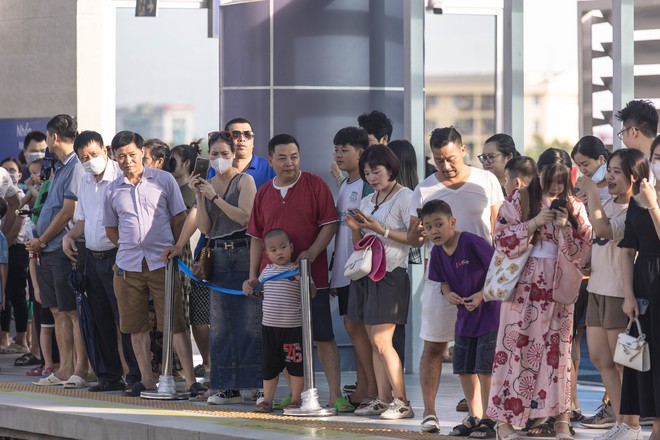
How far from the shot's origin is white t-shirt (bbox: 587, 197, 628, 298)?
7.66 metres

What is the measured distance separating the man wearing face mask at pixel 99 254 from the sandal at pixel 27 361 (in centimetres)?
Result: 242

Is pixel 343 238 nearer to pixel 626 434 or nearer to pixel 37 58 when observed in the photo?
pixel 626 434

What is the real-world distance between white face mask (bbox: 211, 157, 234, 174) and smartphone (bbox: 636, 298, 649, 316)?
308 centimetres

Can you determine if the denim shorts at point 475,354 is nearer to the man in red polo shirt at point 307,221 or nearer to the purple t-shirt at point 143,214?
the man in red polo shirt at point 307,221

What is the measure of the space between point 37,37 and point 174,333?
10.1m

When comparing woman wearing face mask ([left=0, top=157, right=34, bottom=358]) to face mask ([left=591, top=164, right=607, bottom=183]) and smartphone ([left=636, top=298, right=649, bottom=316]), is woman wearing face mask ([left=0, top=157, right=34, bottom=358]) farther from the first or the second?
smartphone ([left=636, top=298, right=649, bottom=316])

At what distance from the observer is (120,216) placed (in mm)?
9758

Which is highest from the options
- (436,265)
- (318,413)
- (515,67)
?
(515,67)

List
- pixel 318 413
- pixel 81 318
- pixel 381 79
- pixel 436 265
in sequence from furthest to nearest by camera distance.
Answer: pixel 381 79 < pixel 81 318 < pixel 318 413 < pixel 436 265

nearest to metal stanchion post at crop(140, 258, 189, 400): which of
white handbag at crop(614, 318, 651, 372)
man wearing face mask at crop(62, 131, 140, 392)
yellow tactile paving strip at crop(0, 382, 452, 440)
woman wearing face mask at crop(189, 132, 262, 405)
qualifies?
yellow tactile paving strip at crop(0, 382, 452, 440)

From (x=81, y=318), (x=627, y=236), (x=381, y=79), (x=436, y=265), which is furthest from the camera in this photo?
(x=381, y=79)

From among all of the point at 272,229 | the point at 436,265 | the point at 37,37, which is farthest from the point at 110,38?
the point at 436,265

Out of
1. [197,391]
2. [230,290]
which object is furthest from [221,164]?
[197,391]

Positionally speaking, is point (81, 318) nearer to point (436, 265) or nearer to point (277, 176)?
point (277, 176)
